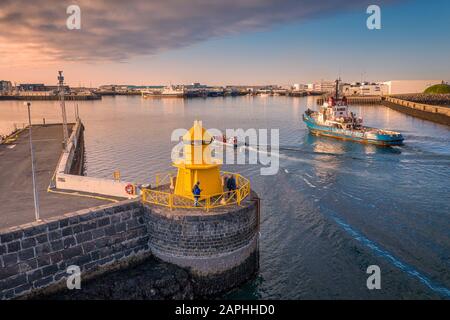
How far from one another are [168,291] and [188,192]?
4.37 metres

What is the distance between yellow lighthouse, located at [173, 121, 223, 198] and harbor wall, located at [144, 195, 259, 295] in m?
1.69

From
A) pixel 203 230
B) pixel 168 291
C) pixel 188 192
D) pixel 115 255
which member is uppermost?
pixel 188 192

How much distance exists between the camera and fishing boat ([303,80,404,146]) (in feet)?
170

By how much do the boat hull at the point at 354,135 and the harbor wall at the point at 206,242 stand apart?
140 ft

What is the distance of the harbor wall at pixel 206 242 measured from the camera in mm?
14438

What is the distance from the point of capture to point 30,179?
2178 cm

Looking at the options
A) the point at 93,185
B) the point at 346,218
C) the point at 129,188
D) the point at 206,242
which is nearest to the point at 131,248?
the point at 129,188

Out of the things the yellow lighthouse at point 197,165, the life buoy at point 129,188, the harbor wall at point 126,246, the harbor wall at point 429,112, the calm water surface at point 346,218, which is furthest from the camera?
the harbor wall at point 429,112

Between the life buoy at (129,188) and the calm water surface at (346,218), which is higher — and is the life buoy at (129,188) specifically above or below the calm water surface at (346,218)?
above

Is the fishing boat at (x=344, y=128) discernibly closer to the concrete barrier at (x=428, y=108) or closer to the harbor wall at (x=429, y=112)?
the harbor wall at (x=429, y=112)

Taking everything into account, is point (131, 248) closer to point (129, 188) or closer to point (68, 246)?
point (68, 246)

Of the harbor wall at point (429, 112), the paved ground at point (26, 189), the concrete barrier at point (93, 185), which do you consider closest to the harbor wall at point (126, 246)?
the paved ground at point (26, 189)
